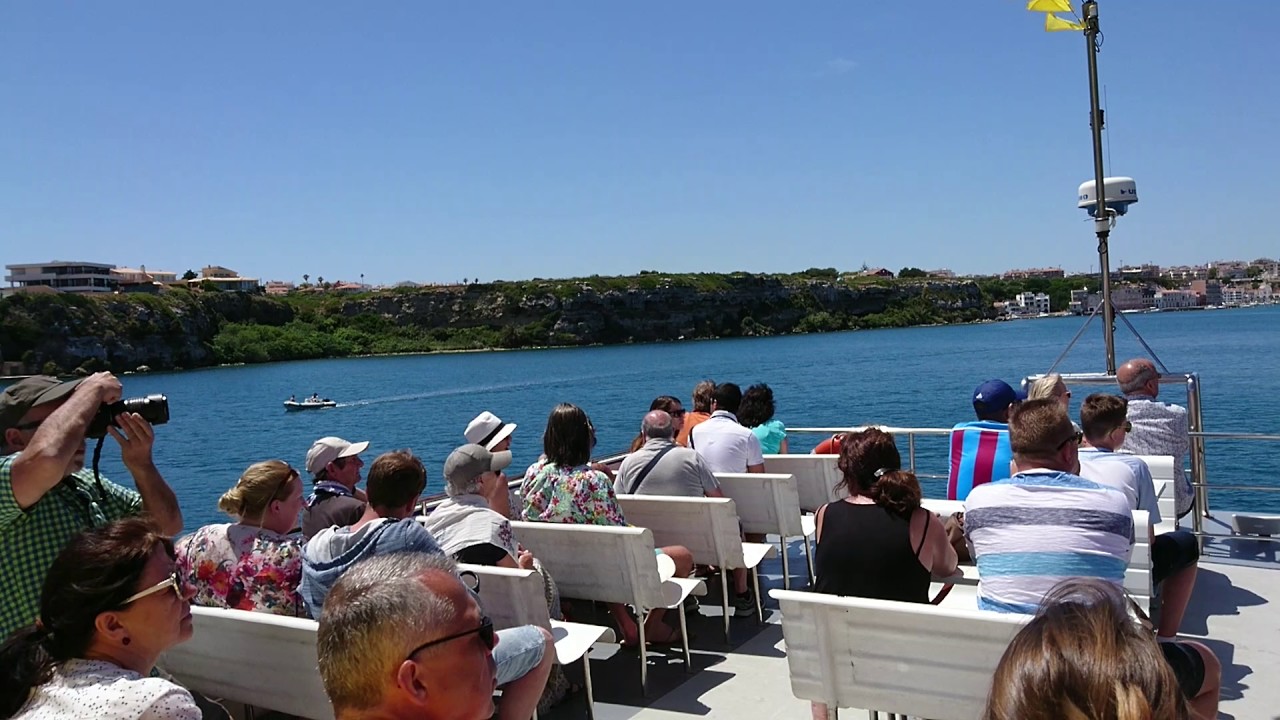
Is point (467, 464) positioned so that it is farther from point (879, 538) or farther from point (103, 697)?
point (103, 697)

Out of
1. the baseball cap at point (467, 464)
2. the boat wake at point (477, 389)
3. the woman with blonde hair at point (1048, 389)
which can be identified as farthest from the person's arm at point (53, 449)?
the boat wake at point (477, 389)

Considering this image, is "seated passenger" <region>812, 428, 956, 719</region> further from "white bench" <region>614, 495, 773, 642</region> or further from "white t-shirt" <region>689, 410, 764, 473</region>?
"white t-shirt" <region>689, 410, 764, 473</region>

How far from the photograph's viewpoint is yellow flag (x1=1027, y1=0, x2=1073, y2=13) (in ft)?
25.7

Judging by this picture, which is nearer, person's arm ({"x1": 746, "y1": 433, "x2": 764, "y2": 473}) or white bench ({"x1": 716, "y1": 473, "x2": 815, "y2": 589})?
white bench ({"x1": 716, "y1": 473, "x2": 815, "y2": 589})

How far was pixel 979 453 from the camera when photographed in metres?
4.69

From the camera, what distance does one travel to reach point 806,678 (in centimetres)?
308

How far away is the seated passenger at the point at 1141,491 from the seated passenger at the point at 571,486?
2.30m

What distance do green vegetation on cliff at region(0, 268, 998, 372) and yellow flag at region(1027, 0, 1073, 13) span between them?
97035mm

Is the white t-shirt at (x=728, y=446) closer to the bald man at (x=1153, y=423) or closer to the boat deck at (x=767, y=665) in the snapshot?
the boat deck at (x=767, y=665)

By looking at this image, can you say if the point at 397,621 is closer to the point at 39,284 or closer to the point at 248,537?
the point at 248,537

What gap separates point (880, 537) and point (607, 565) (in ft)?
4.58

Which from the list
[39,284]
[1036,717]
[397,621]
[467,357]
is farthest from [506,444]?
[39,284]

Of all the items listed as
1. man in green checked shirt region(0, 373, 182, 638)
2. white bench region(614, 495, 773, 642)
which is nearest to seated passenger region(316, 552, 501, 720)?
man in green checked shirt region(0, 373, 182, 638)

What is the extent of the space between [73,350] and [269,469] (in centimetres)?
9546
